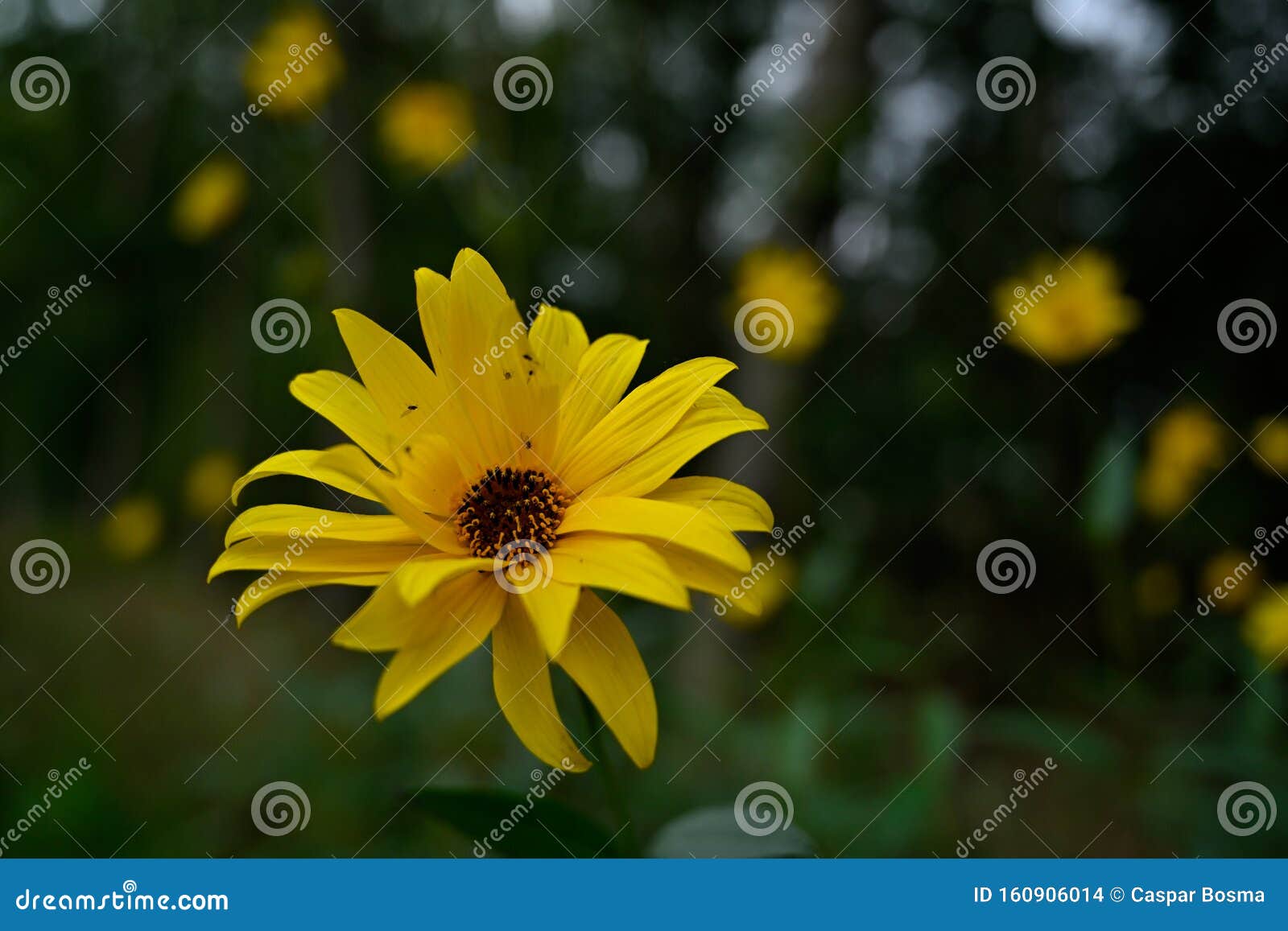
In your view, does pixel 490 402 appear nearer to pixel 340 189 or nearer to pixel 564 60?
pixel 340 189

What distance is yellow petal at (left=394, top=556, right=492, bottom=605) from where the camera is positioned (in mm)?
819

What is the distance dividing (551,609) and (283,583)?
0.28 m

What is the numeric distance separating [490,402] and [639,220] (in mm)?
3369

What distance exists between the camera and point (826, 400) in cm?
379

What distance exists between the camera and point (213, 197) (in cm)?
374
